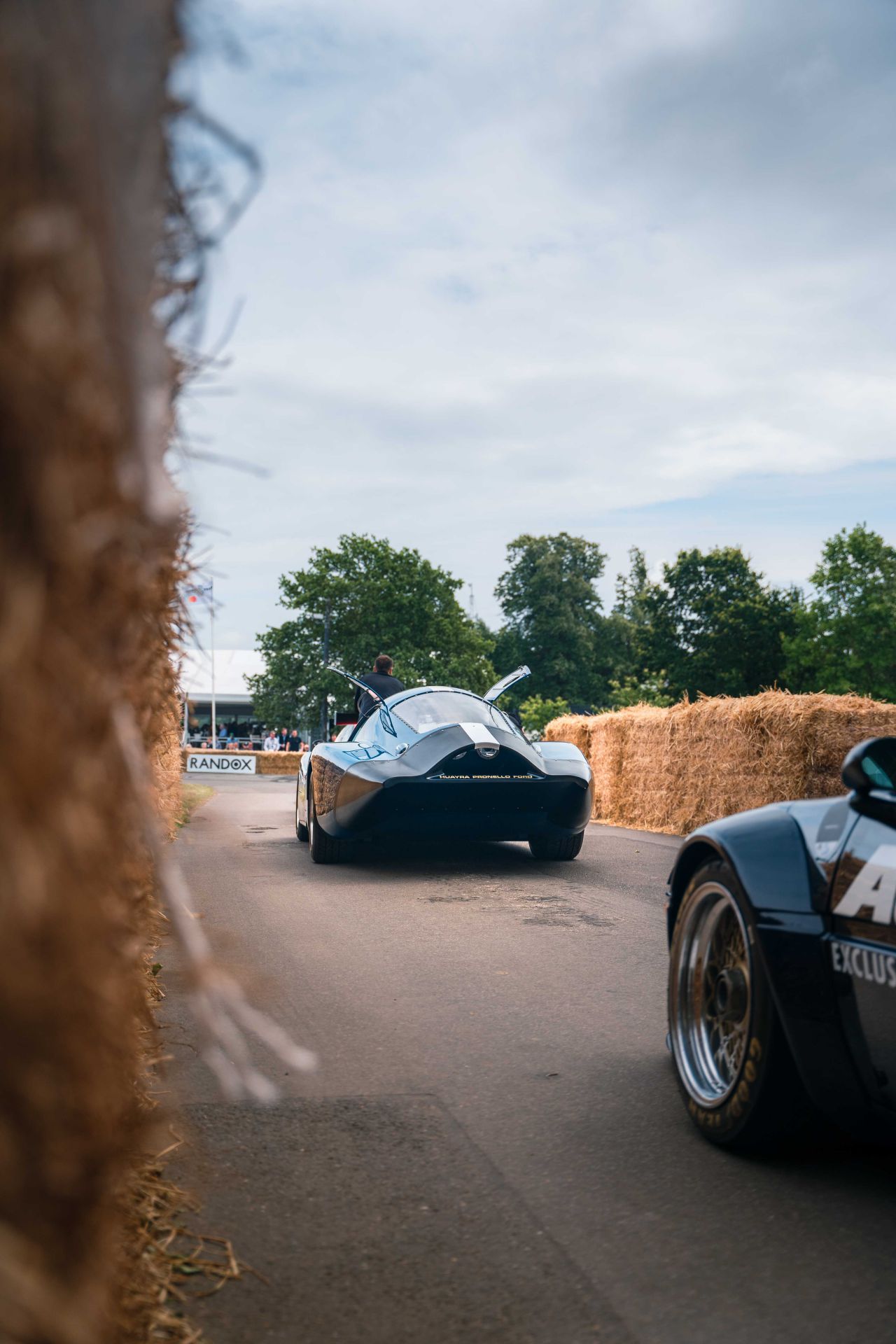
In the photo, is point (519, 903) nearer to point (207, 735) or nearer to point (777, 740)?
point (777, 740)

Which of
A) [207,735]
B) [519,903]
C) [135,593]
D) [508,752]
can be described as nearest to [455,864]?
[508,752]

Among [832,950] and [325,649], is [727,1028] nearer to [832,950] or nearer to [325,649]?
[832,950]

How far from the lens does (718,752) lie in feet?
49.6

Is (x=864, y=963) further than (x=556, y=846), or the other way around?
(x=556, y=846)

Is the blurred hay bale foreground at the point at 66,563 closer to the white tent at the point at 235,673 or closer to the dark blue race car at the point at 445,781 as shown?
the dark blue race car at the point at 445,781

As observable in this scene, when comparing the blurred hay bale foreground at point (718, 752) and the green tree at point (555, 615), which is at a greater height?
the green tree at point (555, 615)

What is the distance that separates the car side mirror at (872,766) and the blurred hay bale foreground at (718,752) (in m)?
9.89

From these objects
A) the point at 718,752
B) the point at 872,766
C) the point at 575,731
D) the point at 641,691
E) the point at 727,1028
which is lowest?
the point at 727,1028

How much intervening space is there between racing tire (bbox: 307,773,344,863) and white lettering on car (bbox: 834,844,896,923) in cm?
789

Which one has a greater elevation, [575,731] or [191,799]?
[575,731]

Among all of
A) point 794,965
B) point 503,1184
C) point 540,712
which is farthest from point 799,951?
point 540,712

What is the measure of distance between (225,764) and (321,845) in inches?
1479

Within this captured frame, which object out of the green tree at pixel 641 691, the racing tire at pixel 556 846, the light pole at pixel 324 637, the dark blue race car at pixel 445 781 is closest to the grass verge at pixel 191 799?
the dark blue race car at pixel 445 781

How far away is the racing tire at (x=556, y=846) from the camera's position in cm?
1088
